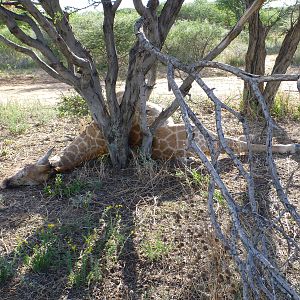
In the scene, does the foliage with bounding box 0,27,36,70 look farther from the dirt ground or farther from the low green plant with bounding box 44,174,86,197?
the low green plant with bounding box 44,174,86,197

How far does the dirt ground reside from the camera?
3162mm

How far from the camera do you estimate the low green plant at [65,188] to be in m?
4.49

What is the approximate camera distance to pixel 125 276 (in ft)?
10.8

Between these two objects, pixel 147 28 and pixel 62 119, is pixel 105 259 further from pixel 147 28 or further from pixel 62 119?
pixel 62 119

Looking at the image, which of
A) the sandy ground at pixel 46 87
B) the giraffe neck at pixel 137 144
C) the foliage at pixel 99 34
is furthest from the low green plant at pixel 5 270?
the foliage at pixel 99 34

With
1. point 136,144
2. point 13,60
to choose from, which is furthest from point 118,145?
point 13,60

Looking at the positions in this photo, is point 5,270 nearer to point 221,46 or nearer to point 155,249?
point 155,249

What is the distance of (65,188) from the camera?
4.58 metres

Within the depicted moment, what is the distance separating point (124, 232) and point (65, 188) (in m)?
1.03

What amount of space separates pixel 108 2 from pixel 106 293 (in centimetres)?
276

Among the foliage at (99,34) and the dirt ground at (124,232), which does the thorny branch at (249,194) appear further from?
the foliage at (99,34)

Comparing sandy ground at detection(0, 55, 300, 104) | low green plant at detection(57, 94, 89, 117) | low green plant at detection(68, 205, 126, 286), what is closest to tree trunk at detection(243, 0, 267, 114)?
low green plant at detection(57, 94, 89, 117)

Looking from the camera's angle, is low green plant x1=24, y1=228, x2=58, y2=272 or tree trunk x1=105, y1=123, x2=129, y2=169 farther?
tree trunk x1=105, y1=123, x2=129, y2=169

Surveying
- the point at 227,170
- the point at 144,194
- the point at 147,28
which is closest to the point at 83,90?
the point at 147,28
